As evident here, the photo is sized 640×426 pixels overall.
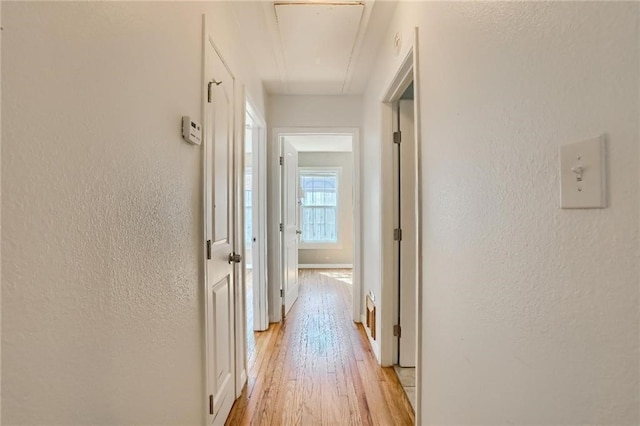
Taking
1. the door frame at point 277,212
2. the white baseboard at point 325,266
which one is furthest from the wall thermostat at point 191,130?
the white baseboard at point 325,266

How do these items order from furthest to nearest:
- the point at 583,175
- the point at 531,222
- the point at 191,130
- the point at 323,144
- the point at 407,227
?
the point at 323,144
the point at 407,227
the point at 191,130
the point at 531,222
the point at 583,175

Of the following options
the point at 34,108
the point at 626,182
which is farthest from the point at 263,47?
the point at 626,182

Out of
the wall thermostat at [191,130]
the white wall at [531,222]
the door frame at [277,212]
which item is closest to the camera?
the white wall at [531,222]

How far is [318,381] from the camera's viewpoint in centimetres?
223

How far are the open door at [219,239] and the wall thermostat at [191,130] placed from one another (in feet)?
0.39

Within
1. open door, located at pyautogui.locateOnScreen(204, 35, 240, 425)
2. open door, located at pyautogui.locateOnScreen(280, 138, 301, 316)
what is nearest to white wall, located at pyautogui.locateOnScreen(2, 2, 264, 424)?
open door, located at pyautogui.locateOnScreen(204, 35, 240, 425)

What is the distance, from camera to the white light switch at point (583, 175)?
0.57 meters

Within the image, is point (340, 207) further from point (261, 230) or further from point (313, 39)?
point (313, 39)

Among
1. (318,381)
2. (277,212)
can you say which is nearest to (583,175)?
(318,381)

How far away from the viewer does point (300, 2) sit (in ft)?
6.31

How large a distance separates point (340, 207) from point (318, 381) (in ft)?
14.9

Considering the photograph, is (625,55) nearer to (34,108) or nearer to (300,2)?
(34,108)

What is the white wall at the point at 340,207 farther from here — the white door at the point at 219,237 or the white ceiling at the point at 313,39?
the white door at the point at 219,237

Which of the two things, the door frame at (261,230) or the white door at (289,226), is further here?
the white door at (289,226)
